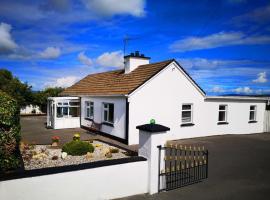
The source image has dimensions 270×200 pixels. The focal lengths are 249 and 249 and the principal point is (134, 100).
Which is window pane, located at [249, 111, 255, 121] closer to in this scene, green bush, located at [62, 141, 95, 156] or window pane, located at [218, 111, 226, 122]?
window pane, located at [218, 111, 226, 122]

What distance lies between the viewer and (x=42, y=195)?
20.5 ft

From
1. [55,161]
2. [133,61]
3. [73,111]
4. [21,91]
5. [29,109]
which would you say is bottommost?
[55,161]

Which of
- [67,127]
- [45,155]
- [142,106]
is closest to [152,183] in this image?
[45,155]

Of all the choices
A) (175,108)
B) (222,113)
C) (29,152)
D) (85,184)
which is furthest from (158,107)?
(85,184)

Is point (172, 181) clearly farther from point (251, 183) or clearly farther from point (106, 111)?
point (106, 111)

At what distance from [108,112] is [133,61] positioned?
4.99 metres

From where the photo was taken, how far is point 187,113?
18.6m

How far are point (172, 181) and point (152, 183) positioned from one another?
0.94m

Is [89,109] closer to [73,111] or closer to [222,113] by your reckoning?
[73,111]

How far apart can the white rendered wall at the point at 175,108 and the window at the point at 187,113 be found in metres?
0.30

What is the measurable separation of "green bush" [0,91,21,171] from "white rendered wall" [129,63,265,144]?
8.57 m

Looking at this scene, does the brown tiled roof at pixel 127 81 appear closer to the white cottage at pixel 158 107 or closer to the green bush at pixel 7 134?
the white cottage at pixel 158 107

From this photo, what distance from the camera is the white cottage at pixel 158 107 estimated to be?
16.1m

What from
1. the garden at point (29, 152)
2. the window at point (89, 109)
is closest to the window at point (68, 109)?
the window at point (89, 109)
